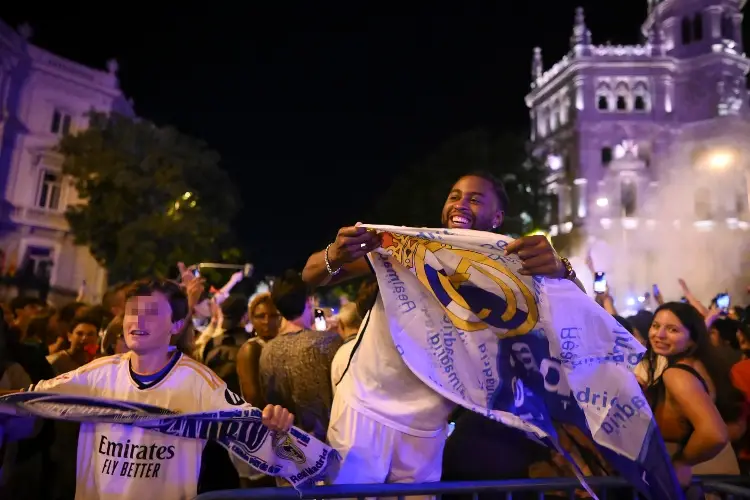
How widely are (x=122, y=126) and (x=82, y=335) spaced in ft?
83.4

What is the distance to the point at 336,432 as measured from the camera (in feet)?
9.14

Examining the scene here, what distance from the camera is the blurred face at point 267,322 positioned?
5.30m

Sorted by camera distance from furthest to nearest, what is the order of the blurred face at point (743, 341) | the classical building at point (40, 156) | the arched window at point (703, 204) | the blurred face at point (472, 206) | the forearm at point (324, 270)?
the arched window at point (703, 204), the classical building at point (40, 156), the blurred face at point (743, 341), the blurred face at point (472, 206), the forearm at point (324, 270)

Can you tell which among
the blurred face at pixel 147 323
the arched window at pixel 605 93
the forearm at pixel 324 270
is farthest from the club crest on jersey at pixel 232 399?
the arched window at pixel 605 93

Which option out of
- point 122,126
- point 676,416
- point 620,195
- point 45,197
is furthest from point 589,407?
point 620,195

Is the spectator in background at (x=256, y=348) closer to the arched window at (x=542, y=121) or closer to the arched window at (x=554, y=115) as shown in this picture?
the arched window at (x=554, y=115)

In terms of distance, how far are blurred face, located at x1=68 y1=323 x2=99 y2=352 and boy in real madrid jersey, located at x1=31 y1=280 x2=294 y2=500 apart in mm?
2384

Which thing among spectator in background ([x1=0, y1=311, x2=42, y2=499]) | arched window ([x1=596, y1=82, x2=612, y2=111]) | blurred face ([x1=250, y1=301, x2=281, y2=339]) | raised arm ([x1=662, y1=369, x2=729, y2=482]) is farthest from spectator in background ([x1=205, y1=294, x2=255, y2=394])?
arched window ([x1=596, y1=82, x2=612, y2=111])

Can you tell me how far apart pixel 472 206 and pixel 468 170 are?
104ft

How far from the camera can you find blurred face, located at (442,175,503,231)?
306 centimetres

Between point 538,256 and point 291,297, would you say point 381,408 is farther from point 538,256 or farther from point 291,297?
point 291,297

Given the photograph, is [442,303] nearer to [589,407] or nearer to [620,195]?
[589,407]

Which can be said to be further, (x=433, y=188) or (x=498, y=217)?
(x=433, y=188)

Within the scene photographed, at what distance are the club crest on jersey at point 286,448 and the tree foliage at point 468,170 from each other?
96.8ft
